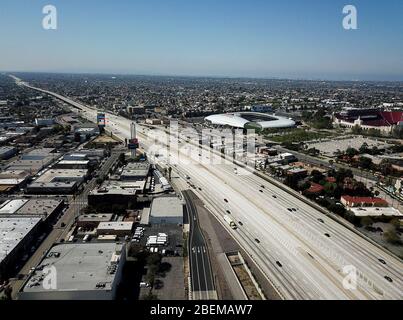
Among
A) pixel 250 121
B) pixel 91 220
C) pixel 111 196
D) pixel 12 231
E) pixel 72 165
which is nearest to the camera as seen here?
pixel 12 231

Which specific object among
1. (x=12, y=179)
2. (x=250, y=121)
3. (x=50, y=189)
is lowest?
(x=50, y=189)

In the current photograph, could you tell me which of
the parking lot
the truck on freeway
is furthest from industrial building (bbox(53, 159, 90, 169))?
the parking lot

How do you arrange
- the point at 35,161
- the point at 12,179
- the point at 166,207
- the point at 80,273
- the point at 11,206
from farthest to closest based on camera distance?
1. the point at 35,161
2. the point at 12,179
3. the point at 11,206
4. the point at 166,207
5. the point at 80,273

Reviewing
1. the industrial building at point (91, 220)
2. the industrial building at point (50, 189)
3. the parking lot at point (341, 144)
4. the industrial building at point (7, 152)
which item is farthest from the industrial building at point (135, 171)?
the parking lot at point (341, 144)

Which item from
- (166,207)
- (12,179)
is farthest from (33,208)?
(166,207)

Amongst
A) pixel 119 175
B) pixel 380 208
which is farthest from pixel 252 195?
pixel 119 175

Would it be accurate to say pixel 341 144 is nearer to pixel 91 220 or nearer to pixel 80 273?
pixel 91 220
